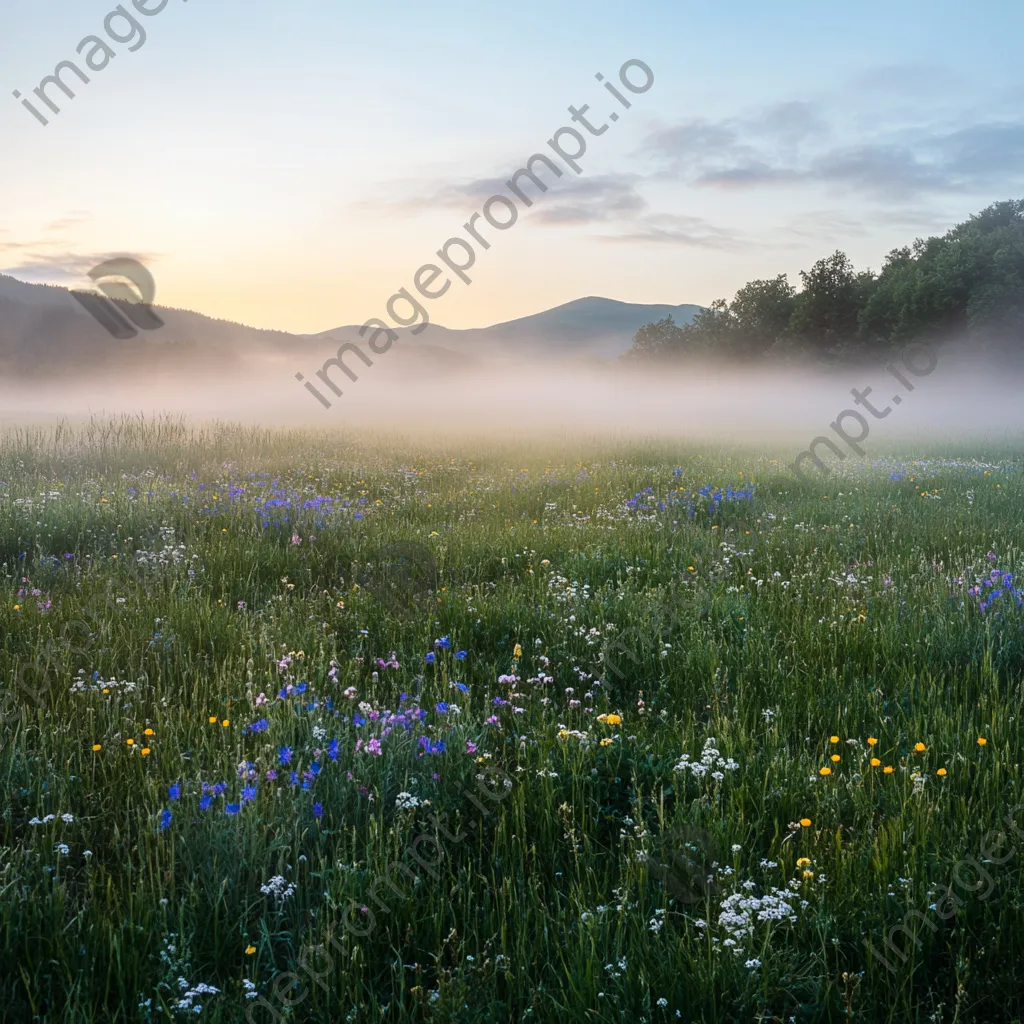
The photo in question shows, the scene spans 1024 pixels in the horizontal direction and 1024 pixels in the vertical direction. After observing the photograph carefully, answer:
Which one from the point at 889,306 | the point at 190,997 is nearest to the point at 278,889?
the point at 190,997

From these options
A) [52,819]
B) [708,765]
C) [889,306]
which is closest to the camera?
[52,819]

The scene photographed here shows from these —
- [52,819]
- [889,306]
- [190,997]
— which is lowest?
[190,997]

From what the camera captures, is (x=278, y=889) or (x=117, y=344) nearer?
(x=278, y=889)

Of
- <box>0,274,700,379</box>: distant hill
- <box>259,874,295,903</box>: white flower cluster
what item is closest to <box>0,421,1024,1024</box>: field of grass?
<box>259,874,295,903</box>: white flower cluster

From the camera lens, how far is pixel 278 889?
236 centimetres

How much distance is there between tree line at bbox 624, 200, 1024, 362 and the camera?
52938mm

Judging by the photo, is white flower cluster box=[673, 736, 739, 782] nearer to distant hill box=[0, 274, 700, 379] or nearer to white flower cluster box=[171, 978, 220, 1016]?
white flower cluster box=[171, 978, 220, 1016]

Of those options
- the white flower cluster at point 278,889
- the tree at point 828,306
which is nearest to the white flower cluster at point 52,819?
the white flower cluster at point 278,889

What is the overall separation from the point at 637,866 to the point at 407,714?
1.25 m

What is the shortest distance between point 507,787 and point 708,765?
794mm

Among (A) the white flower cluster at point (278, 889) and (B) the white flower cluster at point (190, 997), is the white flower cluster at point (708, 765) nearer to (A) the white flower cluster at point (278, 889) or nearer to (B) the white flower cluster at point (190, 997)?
(A) the white flower cluster at point (278, 889)

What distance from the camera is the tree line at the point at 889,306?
5294 centimetres

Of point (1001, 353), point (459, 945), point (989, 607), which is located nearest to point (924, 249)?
point (1001, 353)

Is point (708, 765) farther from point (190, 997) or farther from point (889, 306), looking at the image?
point (889, 306)
